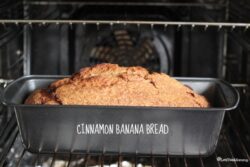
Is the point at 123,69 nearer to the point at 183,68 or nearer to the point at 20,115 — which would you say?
the point at 20,115

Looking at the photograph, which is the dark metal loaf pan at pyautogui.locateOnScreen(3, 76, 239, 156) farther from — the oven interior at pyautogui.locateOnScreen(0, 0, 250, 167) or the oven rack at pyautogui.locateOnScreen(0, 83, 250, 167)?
the oven interior at pyautogui.locateOnScreen(0, 0, 250, 167)

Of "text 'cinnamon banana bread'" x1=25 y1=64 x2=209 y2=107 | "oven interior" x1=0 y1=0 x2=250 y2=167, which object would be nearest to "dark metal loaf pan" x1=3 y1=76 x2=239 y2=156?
"text 'cinnamon banana bread'" x1=25 y1=64 x2=209 y2=107

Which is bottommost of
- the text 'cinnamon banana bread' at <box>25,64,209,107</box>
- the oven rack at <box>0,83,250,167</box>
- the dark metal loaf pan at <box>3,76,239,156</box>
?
the oven rack at <box>0,83,250,167</box>

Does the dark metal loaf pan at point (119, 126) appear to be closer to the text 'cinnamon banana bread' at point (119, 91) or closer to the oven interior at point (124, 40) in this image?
the text 'cinnamon banana bread' at point (119, 91)

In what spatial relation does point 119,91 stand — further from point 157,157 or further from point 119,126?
point 157,157

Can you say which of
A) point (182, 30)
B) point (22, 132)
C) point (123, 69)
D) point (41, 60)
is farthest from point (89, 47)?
point (22, 132)

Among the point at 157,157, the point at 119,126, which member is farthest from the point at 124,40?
the point at 119,126
